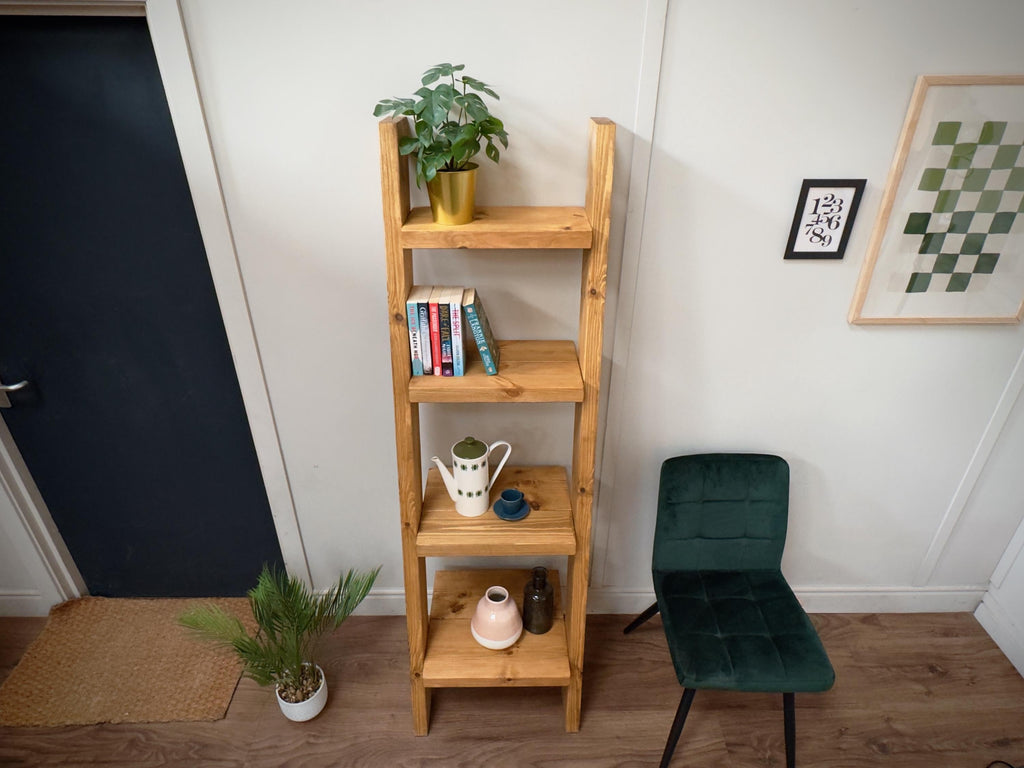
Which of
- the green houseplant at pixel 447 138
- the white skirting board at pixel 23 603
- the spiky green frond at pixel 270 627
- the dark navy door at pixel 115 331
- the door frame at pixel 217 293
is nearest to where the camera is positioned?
the green houseplant at pixel 447 138

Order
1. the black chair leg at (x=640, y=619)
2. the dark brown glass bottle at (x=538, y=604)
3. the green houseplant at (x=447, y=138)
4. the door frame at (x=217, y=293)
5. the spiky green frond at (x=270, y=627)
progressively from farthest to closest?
the black chair leg at (x=640, y=619)
the dark brown glass bottle at (x=538, y=604)
the spiky green frond at (x=270, y=627)
the door frame at (x=217, y=293)
the green houseplant at (x=447, y=138)

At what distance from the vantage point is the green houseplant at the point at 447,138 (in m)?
1.32

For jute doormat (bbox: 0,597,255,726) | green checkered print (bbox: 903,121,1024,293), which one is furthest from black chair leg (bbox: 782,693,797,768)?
jute doormat (bbox: 0,597,255,726)

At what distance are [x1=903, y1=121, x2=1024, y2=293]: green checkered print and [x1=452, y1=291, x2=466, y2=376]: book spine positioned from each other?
1242 millimetres

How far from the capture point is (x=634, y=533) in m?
2.18

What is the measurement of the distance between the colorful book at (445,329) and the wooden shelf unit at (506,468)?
0.10ft

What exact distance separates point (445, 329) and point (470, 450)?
363 mm

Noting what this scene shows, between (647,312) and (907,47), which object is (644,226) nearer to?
(647,312)

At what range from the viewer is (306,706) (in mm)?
1929

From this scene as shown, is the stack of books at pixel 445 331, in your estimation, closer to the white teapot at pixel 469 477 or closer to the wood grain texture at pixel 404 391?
the wood grain texture at pixel 404 391

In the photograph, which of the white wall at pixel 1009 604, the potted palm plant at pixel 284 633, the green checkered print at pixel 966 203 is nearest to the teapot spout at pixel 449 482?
the potted palm plant at pixel 284 633

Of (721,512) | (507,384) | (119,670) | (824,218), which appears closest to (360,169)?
(507,384)

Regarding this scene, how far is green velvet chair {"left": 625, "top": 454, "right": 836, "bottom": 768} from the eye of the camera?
1728mm

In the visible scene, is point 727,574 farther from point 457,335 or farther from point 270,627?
point 270,627
